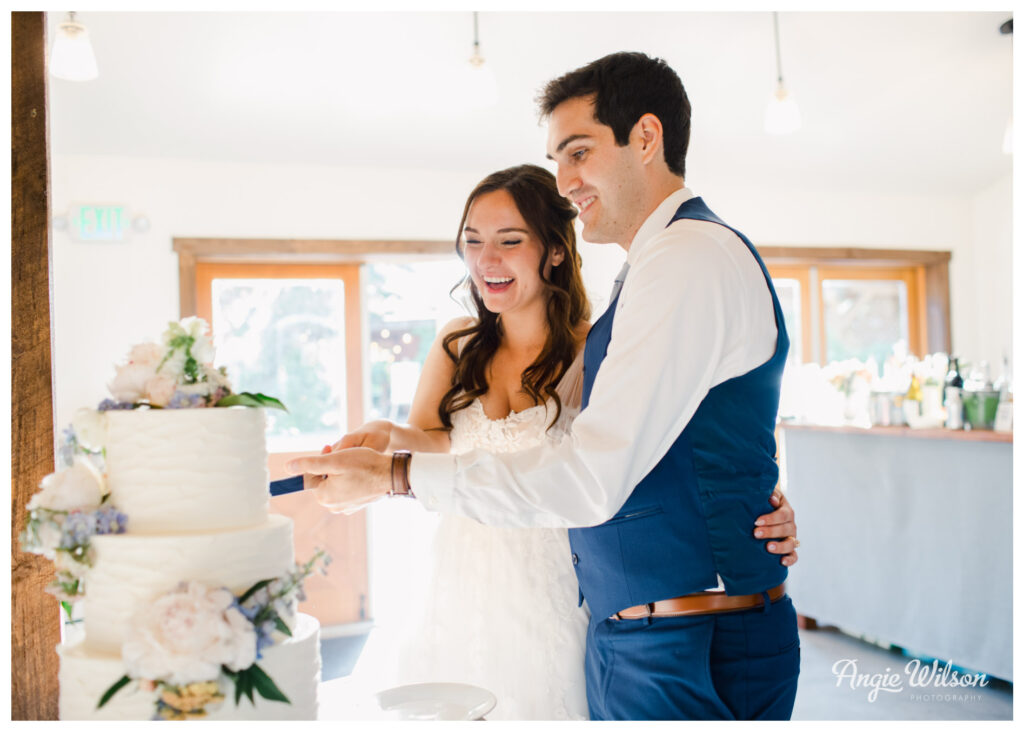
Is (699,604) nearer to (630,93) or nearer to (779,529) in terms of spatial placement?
(779,529)

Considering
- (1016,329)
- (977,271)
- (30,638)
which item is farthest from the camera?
(977,271)

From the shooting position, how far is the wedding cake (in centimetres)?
99

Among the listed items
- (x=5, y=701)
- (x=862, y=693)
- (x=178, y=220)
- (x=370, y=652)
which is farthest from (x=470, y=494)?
(x=178, y=220)

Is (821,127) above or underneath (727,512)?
above

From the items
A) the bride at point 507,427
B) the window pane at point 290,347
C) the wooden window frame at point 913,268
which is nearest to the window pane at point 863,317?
the wooden window frame at point 913,268

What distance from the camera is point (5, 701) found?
1385 mm

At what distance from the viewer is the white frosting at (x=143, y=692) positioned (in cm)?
101

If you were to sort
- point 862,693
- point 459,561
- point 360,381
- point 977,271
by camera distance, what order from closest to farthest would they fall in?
1. point 459,561
2. point 862,693
3. point 360,381
4. point 977,271

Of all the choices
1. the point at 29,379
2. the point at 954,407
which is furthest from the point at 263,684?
the point at 954,407

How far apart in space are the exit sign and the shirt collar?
3864 millimetres

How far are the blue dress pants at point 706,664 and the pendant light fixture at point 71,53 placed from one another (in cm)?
299

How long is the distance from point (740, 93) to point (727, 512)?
3.98 m

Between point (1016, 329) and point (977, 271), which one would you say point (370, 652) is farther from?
point (977, 271)

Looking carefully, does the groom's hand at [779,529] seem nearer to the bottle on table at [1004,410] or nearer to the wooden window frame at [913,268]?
the bottle on table at [1004,410]
